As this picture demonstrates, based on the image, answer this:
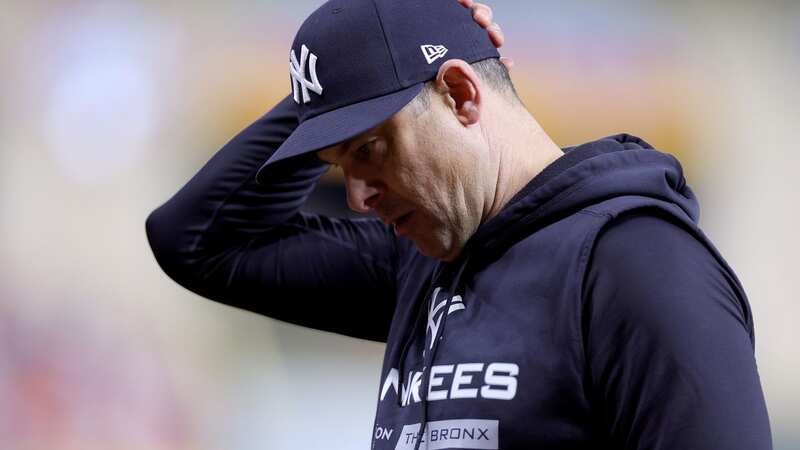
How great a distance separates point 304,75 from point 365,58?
0.25 feet

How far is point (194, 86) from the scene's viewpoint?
2477 mm

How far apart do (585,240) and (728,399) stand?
19 centimetres

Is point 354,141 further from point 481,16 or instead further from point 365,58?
point 481,16

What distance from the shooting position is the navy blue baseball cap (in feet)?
3.51

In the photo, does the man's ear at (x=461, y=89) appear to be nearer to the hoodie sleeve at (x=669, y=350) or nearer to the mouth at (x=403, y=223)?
the mouth at (x=403, y=223)

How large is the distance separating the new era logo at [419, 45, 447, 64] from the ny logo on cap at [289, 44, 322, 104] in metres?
0.11

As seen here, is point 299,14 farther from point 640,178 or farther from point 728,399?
point 728,399

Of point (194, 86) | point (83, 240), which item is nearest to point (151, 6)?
point (194, 86)

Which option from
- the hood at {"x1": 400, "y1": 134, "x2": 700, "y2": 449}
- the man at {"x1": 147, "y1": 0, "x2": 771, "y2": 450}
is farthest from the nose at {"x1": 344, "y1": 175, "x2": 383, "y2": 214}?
the hood at {"x1": 400, "y1": 134, "x2": 700, "y2": 449}

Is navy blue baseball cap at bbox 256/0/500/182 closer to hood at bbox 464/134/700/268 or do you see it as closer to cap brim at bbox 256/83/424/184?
cap brim at bbox 256/83/424/184

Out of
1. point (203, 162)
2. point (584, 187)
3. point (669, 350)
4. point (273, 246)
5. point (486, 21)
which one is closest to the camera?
point (669, 350)

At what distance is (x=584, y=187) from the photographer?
1.03 m

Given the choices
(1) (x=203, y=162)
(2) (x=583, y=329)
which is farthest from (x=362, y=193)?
(1) (x=203, y=162)

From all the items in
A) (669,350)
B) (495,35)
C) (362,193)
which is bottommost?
(669,350)
